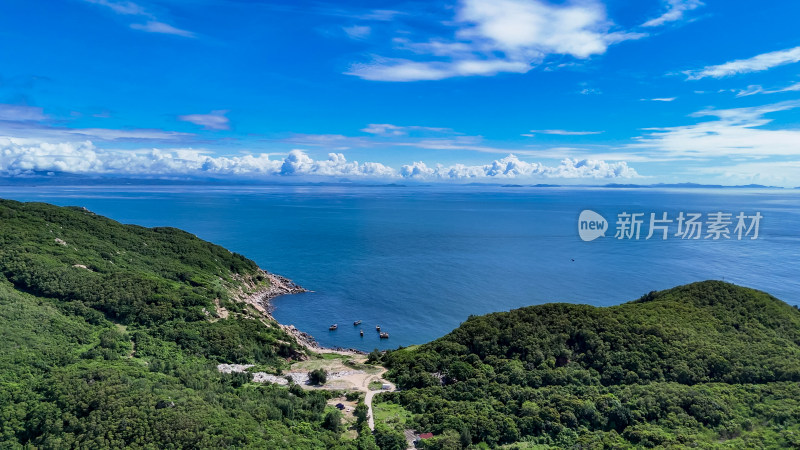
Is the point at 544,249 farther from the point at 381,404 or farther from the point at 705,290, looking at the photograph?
the point at 381,404

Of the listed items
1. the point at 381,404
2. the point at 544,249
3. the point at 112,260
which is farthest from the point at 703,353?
the point at 544,249

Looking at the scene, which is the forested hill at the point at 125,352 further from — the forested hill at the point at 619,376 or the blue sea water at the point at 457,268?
the blue sea water at the point at 457,268

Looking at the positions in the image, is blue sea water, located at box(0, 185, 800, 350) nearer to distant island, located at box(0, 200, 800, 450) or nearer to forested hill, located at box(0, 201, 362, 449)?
distant island, located at box(0, 200, 800, 450)

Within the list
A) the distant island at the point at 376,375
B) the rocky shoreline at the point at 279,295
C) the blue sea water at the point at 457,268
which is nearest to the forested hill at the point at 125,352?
the distant island at the point at 376,375

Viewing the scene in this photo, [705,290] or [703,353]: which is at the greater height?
[705,290]

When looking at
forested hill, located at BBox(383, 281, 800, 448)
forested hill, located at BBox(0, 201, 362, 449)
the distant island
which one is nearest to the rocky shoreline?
the distant island

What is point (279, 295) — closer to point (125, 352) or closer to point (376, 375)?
point (125, 352)
